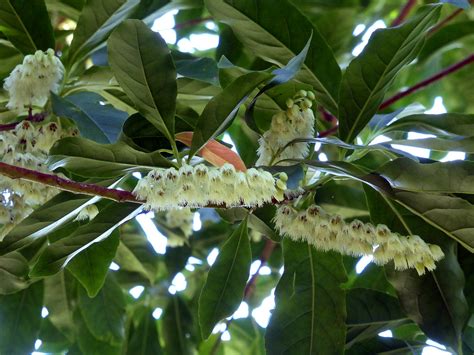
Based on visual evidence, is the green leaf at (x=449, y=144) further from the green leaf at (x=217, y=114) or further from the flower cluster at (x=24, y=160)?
the flower cluster at (x=24, y=160)

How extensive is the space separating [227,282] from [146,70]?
1.43ft

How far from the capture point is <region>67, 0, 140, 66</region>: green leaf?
145 cm

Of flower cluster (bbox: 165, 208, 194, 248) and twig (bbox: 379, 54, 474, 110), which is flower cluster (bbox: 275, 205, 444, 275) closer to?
twig (bbox: 379, 54, 474, 110)

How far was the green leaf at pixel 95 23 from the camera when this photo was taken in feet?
4.74

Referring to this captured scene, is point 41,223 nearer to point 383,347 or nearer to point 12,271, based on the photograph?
point 12,271

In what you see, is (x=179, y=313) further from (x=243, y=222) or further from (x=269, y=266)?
(x=243, y=222)

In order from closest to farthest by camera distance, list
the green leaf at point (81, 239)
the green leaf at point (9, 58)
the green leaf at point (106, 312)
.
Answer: the green leaf at point (81, 239) < the green leaf at point (9, 58) < the green leaf at point (106, 312)

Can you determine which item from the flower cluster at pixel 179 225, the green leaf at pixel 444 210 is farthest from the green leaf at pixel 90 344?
the green leaf at pixel 444 210

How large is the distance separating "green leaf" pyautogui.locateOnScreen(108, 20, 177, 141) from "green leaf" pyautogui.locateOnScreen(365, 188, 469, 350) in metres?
0.40

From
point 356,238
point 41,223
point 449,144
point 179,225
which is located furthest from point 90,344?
point 449,144

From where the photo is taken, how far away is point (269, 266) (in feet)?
7.52

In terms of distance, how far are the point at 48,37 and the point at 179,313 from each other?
41.5 inches

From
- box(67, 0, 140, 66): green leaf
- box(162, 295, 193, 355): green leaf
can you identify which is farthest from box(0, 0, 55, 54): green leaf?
box(162, 295, 193, 355): green leaf

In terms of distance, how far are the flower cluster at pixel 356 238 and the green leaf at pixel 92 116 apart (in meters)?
0.35
